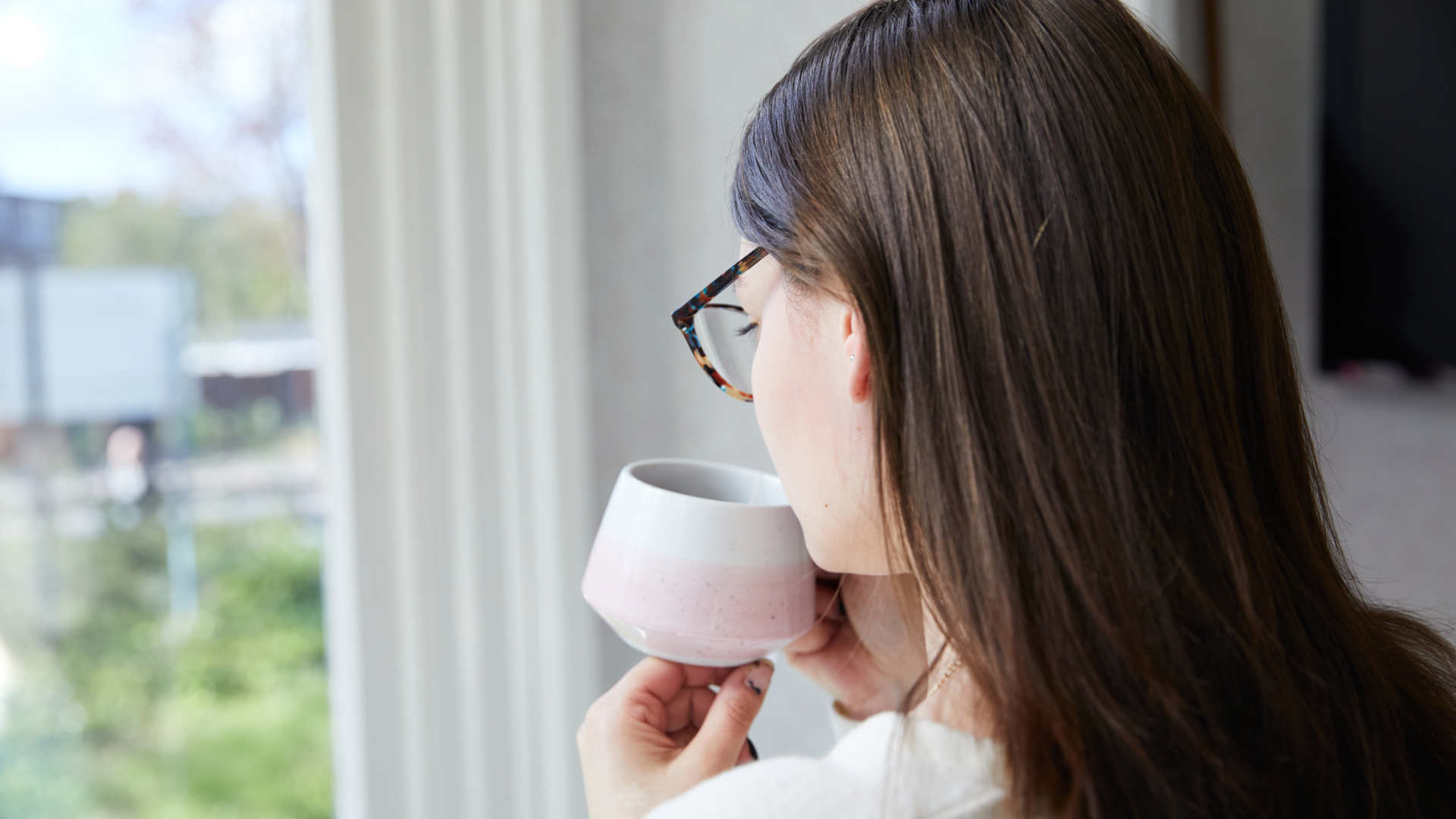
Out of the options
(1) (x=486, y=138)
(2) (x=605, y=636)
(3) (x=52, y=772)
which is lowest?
(3) (x=52, y=772)

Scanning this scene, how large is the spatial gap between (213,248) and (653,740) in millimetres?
1213

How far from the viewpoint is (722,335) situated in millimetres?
734

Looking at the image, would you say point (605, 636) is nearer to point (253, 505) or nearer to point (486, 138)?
point (486, 138)

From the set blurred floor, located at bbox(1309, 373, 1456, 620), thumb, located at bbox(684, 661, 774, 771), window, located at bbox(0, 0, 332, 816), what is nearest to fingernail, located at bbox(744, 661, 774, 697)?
thumb, located at bbox(684, 661, 774, 771)

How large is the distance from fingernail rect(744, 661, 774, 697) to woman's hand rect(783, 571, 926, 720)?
0.39 feet

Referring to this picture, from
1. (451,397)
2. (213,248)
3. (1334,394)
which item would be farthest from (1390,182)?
(213,248)

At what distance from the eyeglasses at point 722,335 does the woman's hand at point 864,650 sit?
0.23 m

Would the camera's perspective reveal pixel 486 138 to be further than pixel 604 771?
Yes

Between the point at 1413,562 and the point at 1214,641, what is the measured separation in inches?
24.5

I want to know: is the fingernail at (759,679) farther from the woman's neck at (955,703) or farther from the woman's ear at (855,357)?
the woman's ear at (855,357)

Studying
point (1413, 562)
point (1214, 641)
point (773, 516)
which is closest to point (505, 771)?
point (773, 516)

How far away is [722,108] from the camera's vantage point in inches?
41.8

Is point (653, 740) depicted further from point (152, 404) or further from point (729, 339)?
point (152, 404)

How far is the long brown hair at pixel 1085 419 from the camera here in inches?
19.4
